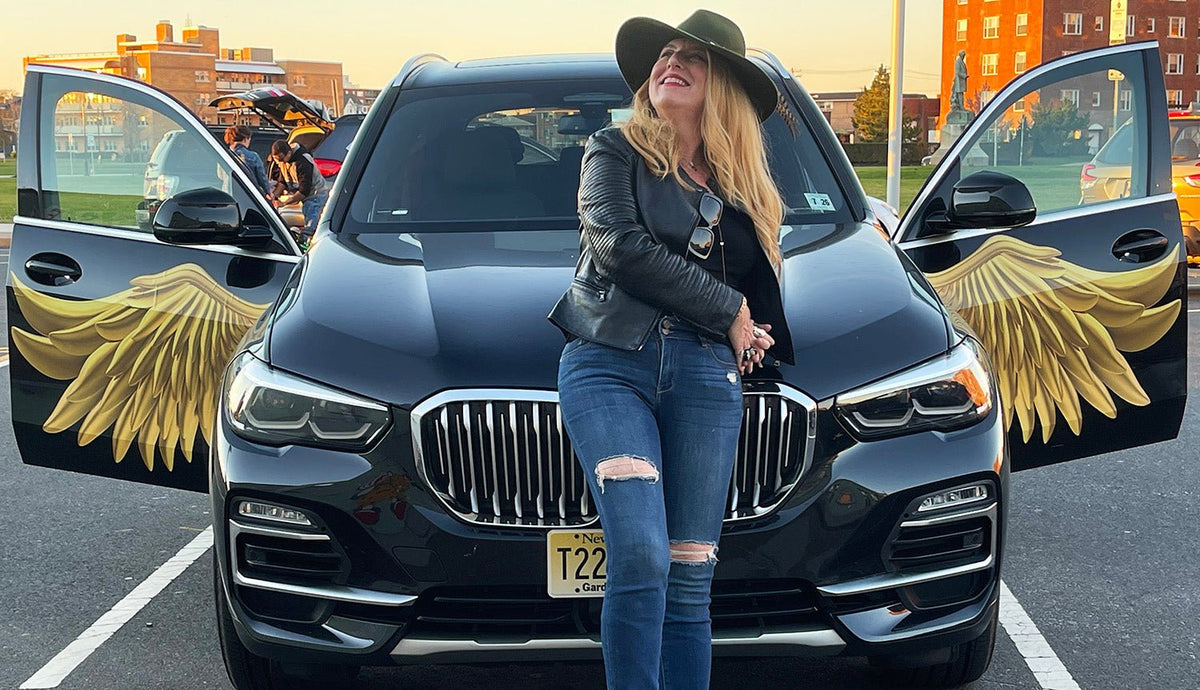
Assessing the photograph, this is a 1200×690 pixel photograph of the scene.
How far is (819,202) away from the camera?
173 inches

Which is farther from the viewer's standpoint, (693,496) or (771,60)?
(771,60)

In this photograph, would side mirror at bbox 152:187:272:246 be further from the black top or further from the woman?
the black top

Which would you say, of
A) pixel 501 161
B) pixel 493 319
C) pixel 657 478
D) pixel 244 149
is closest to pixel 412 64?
pixel 501 161

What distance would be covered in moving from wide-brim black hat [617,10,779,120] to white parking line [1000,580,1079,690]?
182 centimetres

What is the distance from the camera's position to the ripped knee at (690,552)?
2.90 metres

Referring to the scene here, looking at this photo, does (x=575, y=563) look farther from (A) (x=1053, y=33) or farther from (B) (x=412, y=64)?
(A) (x=1053, y=33)

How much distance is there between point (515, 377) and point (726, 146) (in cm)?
66

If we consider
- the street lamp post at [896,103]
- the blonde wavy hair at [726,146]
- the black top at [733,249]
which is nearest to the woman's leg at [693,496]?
the black top at [733,249]

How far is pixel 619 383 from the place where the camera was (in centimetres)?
292

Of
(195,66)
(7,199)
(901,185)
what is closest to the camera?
(7,199)

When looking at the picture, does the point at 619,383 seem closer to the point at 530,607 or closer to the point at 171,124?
the point at 530,607

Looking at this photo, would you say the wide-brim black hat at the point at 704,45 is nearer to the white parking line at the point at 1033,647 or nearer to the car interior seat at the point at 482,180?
the car interior seat at the point at 482,180

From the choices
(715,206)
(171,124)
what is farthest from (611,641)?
(171,124)

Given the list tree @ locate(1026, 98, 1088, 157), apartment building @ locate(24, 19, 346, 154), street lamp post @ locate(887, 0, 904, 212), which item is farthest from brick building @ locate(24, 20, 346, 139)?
tree @ locate(1026, 98, 1088, 157)
